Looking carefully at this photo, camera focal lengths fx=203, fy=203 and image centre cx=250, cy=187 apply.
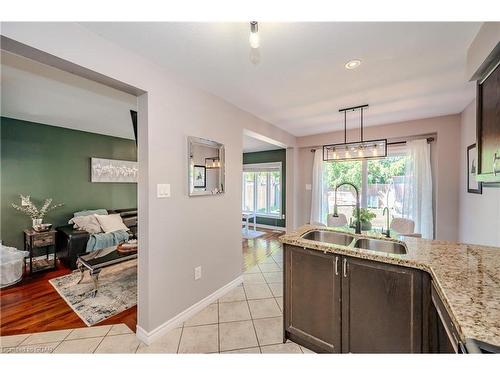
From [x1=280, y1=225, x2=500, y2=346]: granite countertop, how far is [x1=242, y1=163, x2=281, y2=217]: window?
4.72m

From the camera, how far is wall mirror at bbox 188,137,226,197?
211 cm

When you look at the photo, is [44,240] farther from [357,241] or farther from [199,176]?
[357,241]

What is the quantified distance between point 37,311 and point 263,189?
551 cm

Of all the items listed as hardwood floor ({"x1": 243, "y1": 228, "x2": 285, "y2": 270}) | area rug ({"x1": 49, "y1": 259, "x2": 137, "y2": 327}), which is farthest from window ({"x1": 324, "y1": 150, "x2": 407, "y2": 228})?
area rug ({"x1": 49, "y1": 259, "x2": 137, "y2": 327})

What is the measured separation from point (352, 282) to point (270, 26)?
1.86 meters

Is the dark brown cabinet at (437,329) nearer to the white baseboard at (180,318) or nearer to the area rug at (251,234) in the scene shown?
the white baseboard at (180,318)

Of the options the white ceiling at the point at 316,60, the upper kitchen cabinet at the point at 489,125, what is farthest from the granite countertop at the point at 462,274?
the white ceiling at the point at 316,60

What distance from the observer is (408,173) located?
3627mm

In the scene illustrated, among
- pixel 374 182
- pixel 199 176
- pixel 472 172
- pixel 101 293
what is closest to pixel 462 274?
pixel 199 176

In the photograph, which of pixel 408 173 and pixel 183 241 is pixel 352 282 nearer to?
pixel 183 241

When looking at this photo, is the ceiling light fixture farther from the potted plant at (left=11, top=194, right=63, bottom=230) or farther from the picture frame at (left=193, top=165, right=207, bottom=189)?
the potted plant at (left=11, top=194, right=63, bottom=230)

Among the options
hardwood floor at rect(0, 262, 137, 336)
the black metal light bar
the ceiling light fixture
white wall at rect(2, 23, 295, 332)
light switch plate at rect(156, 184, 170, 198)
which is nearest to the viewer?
the ceiling light fixture

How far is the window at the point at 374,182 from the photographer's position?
3828 mm
